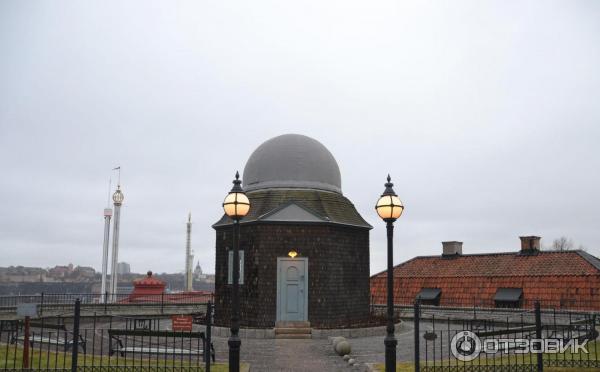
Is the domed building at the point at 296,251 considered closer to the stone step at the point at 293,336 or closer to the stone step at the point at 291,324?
the stone step at the point at 291,324

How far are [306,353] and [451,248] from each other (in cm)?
2295

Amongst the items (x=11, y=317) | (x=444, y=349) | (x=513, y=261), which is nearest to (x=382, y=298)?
(x=513, y=261)

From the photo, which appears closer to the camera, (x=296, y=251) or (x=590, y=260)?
(x=296, y=251)

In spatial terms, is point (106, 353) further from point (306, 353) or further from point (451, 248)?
point (451, 248)

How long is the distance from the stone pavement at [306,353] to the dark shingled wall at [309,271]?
170 centimetres

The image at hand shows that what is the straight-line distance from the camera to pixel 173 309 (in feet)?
89.4

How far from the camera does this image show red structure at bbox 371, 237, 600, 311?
26.6 metres

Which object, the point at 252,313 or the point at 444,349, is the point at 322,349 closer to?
the point at 444,349

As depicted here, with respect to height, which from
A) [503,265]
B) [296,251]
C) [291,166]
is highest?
[291,166]

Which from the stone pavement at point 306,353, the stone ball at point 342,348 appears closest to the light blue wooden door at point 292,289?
the stone pavement at point 306,353

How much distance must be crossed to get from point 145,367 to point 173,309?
16312 mm

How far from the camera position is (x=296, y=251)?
20391mm

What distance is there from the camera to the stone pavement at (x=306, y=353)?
12723mm

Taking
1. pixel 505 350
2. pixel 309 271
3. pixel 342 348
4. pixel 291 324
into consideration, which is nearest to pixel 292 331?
pixel 291 324
